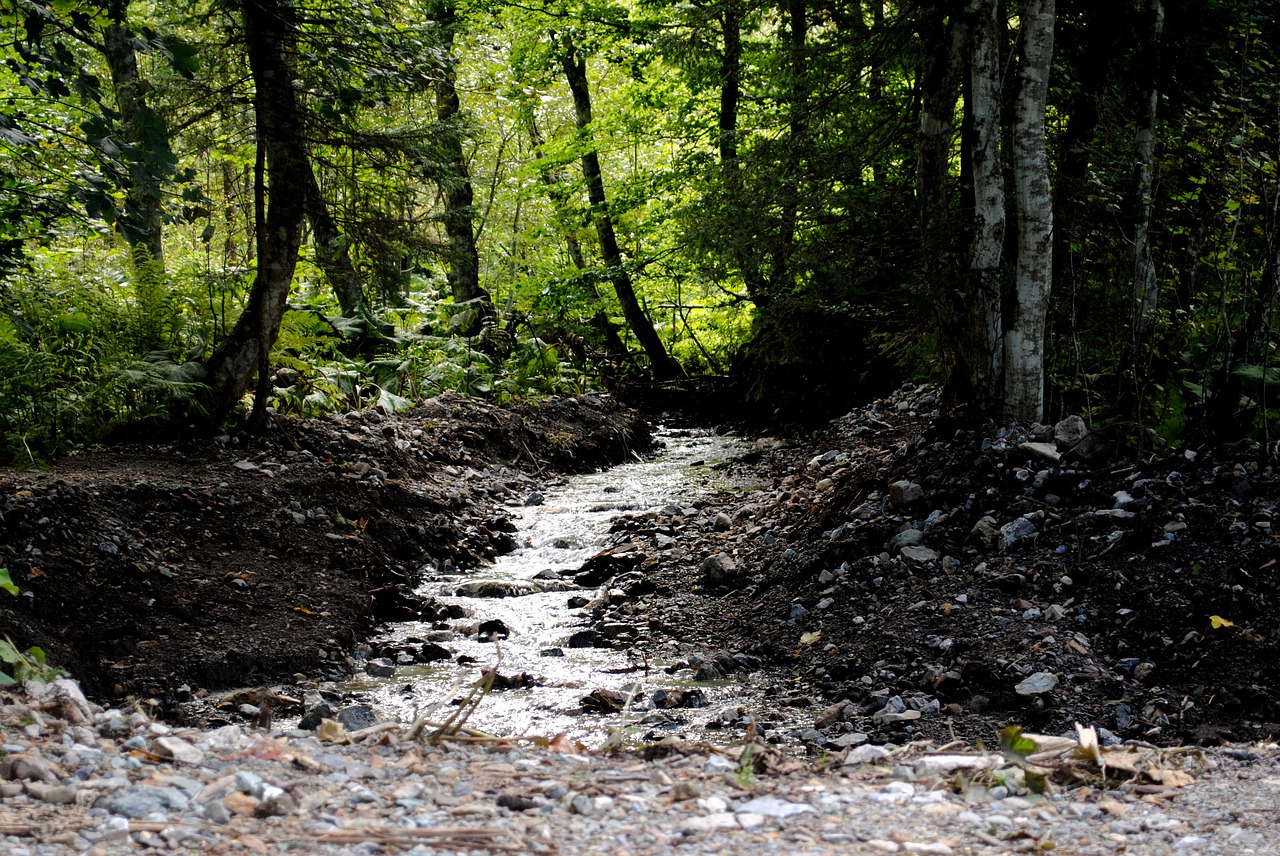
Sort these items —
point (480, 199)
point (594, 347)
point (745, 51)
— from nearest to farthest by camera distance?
point (745, 51), point (594, 347), point (480, 199)

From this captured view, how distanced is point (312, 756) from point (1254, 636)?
402 cm

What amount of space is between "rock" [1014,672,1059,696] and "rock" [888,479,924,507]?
2.03 m

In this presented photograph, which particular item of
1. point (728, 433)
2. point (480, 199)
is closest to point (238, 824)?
point (728, 433)

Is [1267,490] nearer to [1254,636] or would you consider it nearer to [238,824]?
[1254,636]

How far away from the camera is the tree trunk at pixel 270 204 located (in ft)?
22.9

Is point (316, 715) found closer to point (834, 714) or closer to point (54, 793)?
point (54, 793)

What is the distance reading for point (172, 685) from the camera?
4637mm

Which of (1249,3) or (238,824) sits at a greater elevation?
(1249,3)

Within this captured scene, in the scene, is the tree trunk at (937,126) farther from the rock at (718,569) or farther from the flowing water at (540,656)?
the flowing water at (540,656)

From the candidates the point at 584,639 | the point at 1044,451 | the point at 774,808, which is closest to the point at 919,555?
the point at 1044,451

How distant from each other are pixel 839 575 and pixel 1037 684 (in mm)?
1758

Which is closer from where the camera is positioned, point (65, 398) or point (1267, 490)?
point (1267, 490)

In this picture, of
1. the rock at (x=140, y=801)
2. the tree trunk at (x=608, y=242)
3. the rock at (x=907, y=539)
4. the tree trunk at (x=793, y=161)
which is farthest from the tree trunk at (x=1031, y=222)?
the tree trunk at (x=608, y=242)

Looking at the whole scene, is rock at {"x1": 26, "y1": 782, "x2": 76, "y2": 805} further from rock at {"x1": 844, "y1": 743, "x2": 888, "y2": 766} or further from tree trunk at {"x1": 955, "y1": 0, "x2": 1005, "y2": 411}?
tree trunk at {"x1": 955, "y1": 0, "x2": 1005, "y2": 411}
